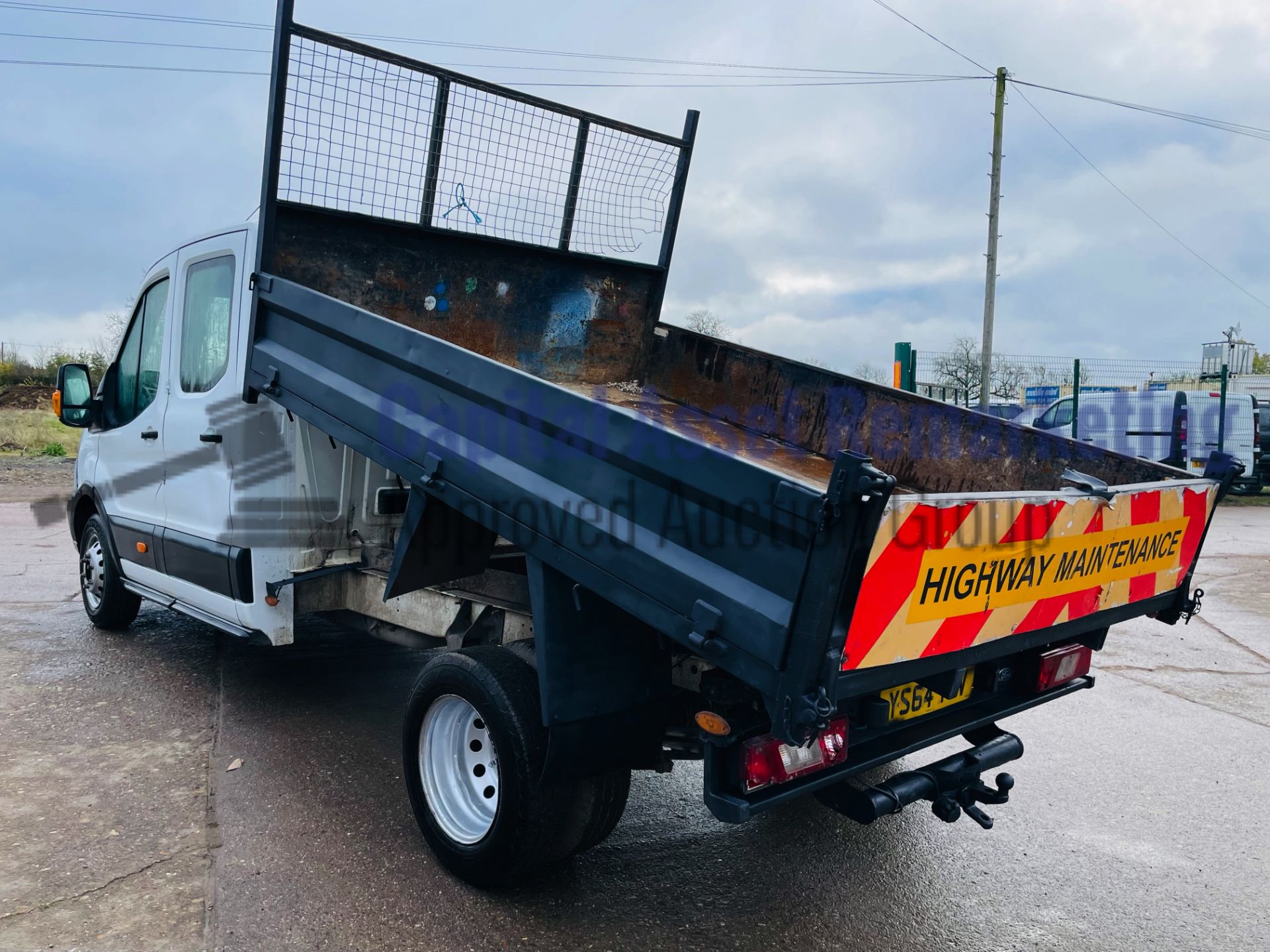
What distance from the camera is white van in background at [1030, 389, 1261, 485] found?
51.9 ft

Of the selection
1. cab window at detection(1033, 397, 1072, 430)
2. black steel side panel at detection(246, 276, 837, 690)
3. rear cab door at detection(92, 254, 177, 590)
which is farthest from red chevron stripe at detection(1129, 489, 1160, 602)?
cab window at detection(1033, 397, 1072, 430)

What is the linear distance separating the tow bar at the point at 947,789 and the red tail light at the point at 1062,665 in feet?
0.81

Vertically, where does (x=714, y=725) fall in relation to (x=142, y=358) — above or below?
below

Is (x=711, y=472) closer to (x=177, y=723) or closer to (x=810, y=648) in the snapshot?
(x=810, y=648)

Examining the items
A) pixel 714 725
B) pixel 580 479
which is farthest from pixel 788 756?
pixel 580 479

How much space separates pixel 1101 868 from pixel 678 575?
7.32 ft

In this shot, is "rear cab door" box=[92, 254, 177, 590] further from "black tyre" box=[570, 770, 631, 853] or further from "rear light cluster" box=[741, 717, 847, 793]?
"rear light cluster" box=[741, 717, 847, 793]

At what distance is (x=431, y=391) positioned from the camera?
3.19 meters

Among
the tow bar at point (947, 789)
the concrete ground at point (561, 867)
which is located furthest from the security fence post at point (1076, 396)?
the tow bar at point (947, 789)

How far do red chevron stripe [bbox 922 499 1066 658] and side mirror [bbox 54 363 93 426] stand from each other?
5.39 metres

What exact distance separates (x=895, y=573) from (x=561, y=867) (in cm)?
176

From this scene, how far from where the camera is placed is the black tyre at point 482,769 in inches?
116

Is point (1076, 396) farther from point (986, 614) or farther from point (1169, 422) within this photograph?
point (986, 614)

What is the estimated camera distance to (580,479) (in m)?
2.72
